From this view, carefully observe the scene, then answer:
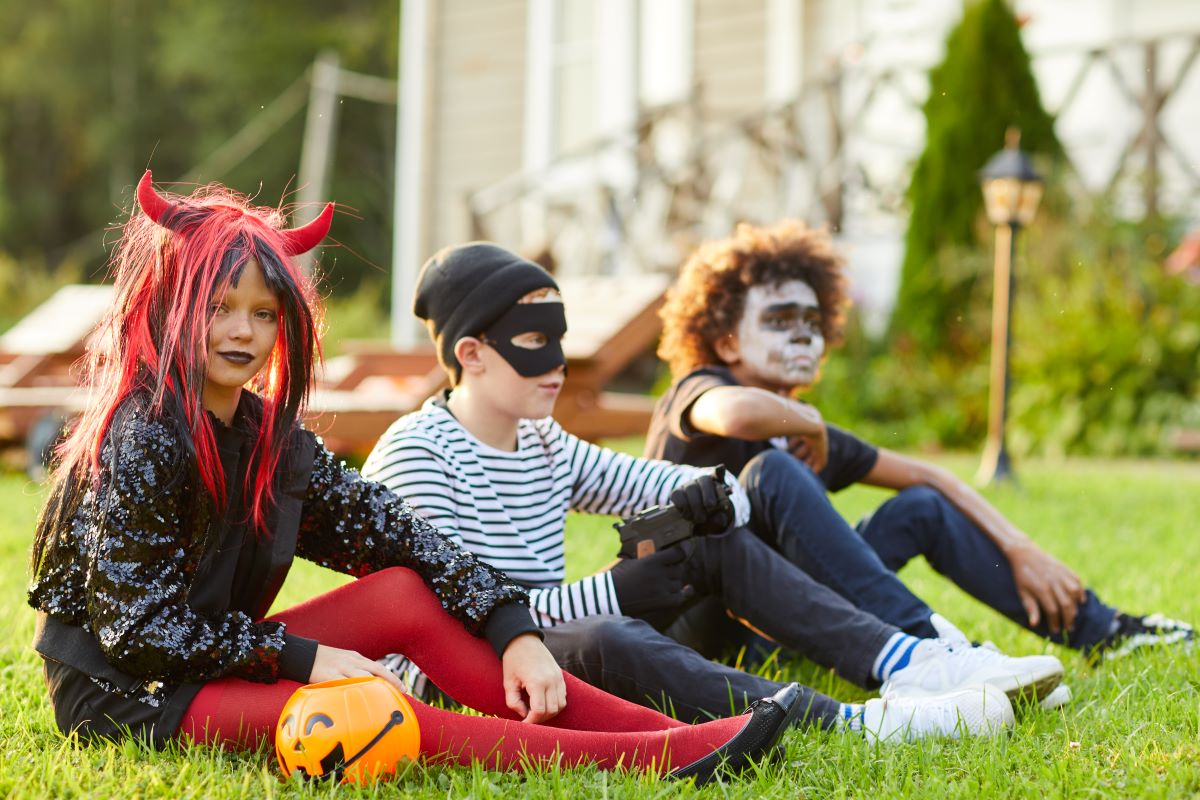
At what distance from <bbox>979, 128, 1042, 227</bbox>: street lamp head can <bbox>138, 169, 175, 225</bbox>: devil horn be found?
6.00m

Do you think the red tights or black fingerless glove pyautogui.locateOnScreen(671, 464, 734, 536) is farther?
black fingerless glove pyautogui.locateOnScreen(671, 464, 734, 536)

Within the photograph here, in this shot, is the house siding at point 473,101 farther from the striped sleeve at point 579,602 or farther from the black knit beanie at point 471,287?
the striped sleeve at point 579,602

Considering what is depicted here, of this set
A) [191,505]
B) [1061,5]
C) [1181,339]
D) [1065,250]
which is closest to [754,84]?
[1061,5]

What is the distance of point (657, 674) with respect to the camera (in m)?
2.77

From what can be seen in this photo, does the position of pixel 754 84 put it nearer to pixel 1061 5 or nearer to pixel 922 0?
pixel 922 0

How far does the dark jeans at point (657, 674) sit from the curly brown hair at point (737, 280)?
3.62ft

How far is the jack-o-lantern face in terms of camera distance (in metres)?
2.29

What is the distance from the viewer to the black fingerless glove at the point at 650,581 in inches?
115

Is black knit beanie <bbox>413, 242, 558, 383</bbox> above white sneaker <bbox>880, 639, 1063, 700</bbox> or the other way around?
above

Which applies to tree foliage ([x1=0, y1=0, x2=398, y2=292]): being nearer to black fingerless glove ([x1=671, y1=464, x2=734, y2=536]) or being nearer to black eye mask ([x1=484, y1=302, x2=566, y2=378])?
black eye mask ([x1=484, y1=302, x2=566, y2=378])

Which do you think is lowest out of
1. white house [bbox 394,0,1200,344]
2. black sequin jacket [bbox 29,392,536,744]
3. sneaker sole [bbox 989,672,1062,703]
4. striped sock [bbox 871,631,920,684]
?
sneaker sole [bbox 989,672,1062,703]

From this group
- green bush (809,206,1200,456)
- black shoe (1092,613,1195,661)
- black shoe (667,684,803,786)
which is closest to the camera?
black shoe (667,684,803,786)

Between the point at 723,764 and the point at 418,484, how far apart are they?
3.14 ft

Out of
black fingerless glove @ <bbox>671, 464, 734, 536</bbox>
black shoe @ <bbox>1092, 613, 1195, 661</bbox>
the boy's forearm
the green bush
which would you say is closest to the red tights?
black fingerless glove @ <bbox>671, 464, 734, 536</bbox>
